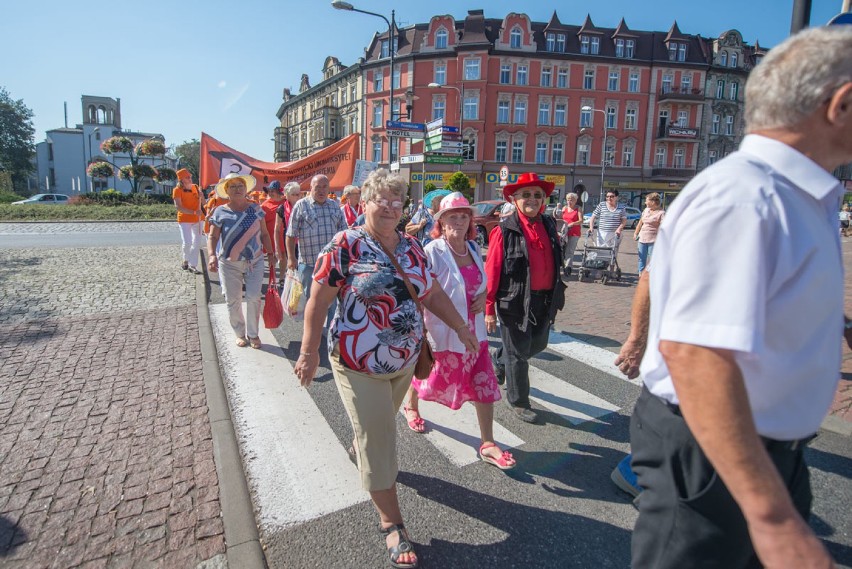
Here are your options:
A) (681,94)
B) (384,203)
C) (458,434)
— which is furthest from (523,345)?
(681,94)

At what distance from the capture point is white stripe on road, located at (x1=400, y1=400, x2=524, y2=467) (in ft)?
11.6

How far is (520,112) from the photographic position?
44938 millimetres

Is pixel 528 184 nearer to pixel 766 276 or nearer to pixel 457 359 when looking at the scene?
pixel 457 359

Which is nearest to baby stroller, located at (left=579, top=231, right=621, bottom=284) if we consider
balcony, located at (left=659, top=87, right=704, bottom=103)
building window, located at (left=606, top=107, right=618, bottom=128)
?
building window, located at (left=606, top=107, right=618, bottom=128)

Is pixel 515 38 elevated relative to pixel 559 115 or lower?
elevated

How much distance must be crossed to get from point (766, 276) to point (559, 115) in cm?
4837

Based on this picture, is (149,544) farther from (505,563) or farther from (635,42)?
(635,42)

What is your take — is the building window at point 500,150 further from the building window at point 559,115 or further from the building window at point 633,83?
the building window at point 633,83

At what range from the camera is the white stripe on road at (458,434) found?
3533 mm

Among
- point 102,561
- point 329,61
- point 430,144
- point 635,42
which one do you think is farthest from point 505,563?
point 329,61

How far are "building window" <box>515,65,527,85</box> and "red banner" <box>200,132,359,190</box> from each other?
129 feet

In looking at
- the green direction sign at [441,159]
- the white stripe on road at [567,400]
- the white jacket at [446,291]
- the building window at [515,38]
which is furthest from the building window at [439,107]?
the white jacket at [446,291]

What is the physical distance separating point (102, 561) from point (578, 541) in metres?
2.41

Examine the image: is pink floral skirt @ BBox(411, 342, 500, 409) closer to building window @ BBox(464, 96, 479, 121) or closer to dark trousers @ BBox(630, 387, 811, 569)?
dark trousers @ BBox(630, 387, 811, 569)
